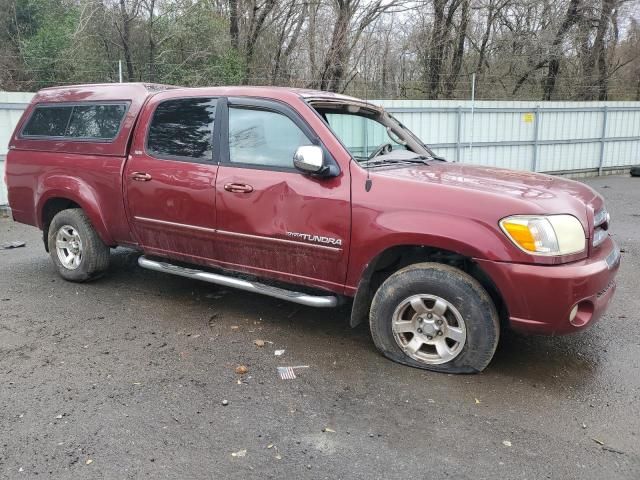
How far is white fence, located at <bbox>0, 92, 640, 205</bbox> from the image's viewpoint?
1313 cm

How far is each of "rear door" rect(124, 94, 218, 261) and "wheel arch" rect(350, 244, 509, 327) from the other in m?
1.34

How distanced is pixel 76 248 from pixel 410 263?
3479mm

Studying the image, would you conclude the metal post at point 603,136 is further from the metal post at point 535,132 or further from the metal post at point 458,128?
the metal post at point 458,128

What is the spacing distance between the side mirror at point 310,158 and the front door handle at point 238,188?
54 cm

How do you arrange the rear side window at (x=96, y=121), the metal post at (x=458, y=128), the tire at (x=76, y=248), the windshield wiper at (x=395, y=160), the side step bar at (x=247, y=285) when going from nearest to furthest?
the side step bar at (x=247, y=285), the windshield wiper at (x=395, y=160), the rear side window at (x=96, y=121), the tire at (x=76, y=248), the metal post at (x=458, y=128)

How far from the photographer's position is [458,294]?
11.5 ft

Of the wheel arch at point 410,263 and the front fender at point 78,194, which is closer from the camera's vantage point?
the wheel arch at point 410,263

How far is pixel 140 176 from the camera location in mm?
4746

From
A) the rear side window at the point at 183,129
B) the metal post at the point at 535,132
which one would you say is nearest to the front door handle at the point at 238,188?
the rear side window at the point at 183,129

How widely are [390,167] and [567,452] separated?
7.25 ft

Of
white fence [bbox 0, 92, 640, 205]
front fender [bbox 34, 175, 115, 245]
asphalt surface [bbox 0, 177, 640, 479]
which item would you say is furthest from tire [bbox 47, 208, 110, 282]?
white fence [bbox 0, 92, 640, 205]

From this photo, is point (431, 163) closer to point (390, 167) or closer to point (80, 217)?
point (390, 167)

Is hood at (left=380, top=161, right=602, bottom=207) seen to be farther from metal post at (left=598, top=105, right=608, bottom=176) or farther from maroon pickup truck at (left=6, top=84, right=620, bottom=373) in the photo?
metal post at (left=598, top=105, right=608, bottom=176)

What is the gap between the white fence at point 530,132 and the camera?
13.1 metres
